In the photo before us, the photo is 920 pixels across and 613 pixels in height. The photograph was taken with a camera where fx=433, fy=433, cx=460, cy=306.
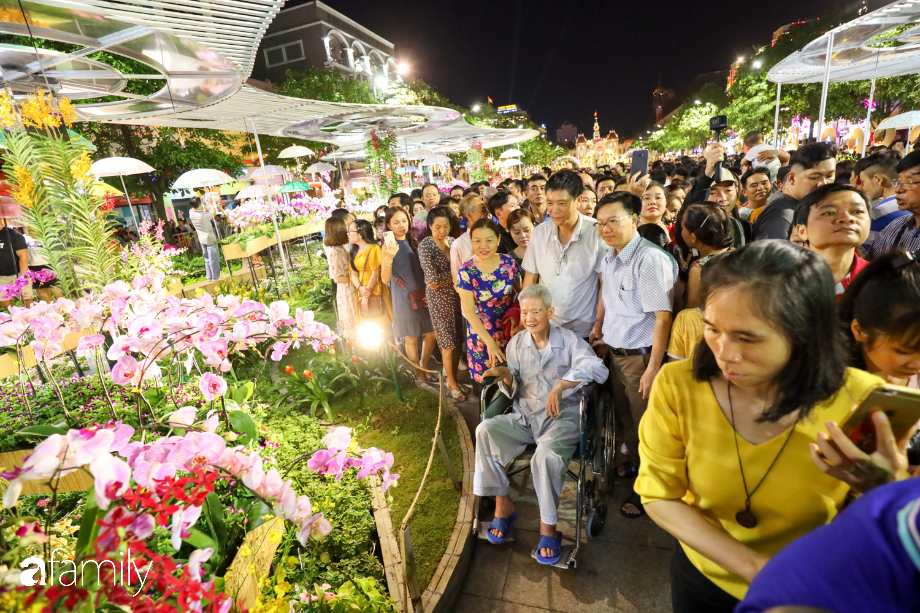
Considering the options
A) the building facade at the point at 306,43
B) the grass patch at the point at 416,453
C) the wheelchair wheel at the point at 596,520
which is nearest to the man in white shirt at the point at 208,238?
the grass patch at the point at 416,453

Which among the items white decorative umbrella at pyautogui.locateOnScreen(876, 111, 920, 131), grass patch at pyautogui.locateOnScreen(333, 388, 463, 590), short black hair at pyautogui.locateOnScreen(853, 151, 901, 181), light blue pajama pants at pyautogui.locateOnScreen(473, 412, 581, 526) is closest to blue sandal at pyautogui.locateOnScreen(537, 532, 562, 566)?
light blue pajama pants at pyautogui.locateOnScreen(473, 412, 581, 526)

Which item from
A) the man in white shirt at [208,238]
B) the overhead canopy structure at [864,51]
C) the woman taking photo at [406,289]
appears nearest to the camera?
the woman taking photo at [406,289]

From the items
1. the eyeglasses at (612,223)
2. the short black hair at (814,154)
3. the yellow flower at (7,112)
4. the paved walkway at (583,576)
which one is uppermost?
the yellow flower at (7,112)

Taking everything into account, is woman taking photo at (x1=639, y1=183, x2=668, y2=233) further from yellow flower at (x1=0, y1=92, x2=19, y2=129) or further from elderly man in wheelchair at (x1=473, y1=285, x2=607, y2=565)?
yellow flower at (x1=0, y1=92, x2=19, y2=129)

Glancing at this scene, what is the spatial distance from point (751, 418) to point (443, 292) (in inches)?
135

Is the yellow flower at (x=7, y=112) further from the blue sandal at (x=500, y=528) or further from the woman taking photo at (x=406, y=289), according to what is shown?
the blue sandal at (x=500, y=528)

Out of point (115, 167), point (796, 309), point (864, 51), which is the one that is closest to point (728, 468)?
point (796, 309)

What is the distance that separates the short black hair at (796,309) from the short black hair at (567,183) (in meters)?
2.18

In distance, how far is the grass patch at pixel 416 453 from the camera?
277 centimetres

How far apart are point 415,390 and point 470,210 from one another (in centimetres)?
237

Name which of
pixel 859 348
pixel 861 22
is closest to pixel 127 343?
pixel 859 348

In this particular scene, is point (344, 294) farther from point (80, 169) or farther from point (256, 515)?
point (256, 515)

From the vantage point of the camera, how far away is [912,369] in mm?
1266

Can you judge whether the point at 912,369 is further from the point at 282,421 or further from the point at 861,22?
the point at 861,22
